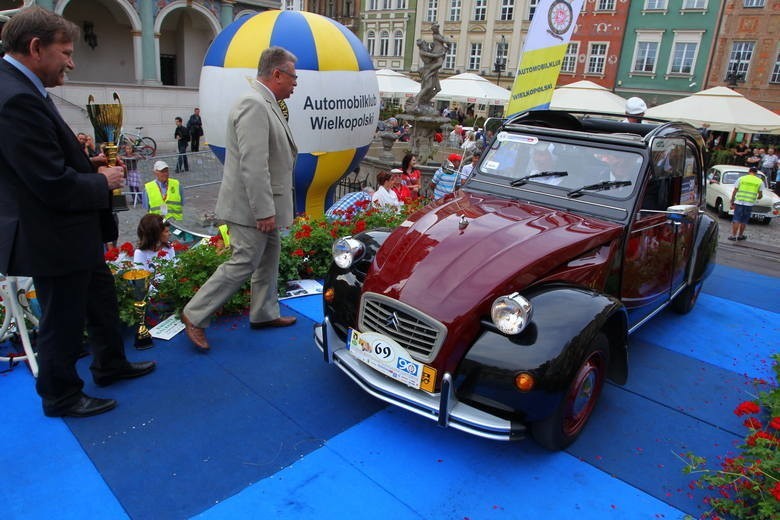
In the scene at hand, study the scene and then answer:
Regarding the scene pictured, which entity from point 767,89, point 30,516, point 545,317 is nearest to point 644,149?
point 545,317

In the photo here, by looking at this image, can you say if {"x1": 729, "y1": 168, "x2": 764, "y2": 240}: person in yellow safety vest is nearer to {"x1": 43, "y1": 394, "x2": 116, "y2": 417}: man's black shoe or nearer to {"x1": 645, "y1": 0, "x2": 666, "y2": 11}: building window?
{"x1": 43, "y1": 394, "x2": 116, "y2": 417}: man's black shoe

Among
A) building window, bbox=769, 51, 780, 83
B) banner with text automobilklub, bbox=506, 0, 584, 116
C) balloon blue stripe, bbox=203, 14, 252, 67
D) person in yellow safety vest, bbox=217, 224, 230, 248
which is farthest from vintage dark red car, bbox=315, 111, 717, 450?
building window, bbox=769, 51, 780, 83

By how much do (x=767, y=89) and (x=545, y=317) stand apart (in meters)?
37.5

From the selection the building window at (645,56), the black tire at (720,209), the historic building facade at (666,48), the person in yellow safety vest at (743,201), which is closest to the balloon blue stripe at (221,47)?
the person in yellow safety vest at (743,201)

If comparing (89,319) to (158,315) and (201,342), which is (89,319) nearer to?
(201,342)

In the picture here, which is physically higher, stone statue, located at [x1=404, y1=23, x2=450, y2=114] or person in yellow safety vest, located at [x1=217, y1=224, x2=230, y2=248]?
stone statue, located at [x1=404, y1=23, x2=450, y2=114]

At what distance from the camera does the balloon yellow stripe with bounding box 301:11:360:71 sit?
8000mm

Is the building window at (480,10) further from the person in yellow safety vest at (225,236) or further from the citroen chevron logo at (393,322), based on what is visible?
the citroen chevron logo at (393,322)

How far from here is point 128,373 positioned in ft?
12.2

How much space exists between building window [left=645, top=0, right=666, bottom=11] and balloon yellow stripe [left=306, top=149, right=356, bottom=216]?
3512 centimetres

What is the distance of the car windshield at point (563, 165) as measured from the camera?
4.19 m

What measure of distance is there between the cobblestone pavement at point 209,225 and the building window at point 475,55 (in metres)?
33.7

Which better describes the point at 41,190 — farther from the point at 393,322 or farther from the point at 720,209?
the point at 720,209

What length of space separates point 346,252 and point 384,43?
2043 inches
